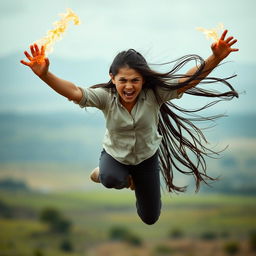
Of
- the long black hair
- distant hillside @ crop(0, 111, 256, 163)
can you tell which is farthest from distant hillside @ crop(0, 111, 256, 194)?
the long black hair

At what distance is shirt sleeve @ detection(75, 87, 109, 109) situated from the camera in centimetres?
672

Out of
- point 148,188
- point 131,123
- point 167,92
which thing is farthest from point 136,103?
point 148,188

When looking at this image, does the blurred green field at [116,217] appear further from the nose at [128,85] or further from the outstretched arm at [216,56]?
the nose at [128,85]

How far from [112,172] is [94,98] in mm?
780

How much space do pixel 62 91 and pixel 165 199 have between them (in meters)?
91.3

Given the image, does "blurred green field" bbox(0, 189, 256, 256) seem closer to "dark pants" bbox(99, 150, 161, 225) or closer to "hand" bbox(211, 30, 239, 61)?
"dark pants" bbox(99, 150, 161, 225)

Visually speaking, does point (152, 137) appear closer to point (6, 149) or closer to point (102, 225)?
point (102, 225)

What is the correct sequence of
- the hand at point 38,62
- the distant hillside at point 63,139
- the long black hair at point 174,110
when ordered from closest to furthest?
the hand at point 38,62
the long black hair at point 174,110
the distant hillside at point 63,139

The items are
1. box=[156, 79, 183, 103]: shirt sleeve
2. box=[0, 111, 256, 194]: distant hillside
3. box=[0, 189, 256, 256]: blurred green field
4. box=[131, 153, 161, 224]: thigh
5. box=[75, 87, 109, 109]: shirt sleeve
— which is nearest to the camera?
box=[75, 87, 109, 109]: shirt sleeve

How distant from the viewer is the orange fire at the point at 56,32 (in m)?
6.43

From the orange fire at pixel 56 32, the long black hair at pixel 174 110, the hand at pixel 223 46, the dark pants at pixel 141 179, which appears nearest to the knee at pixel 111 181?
the dark pants at pixel 141 179

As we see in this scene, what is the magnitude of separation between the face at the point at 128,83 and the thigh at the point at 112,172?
2.26 ft

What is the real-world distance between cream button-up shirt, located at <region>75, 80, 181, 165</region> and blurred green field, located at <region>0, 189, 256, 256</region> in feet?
243

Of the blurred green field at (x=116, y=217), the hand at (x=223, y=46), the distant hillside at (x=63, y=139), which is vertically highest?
the distant hillside at (x=63, y=139)
